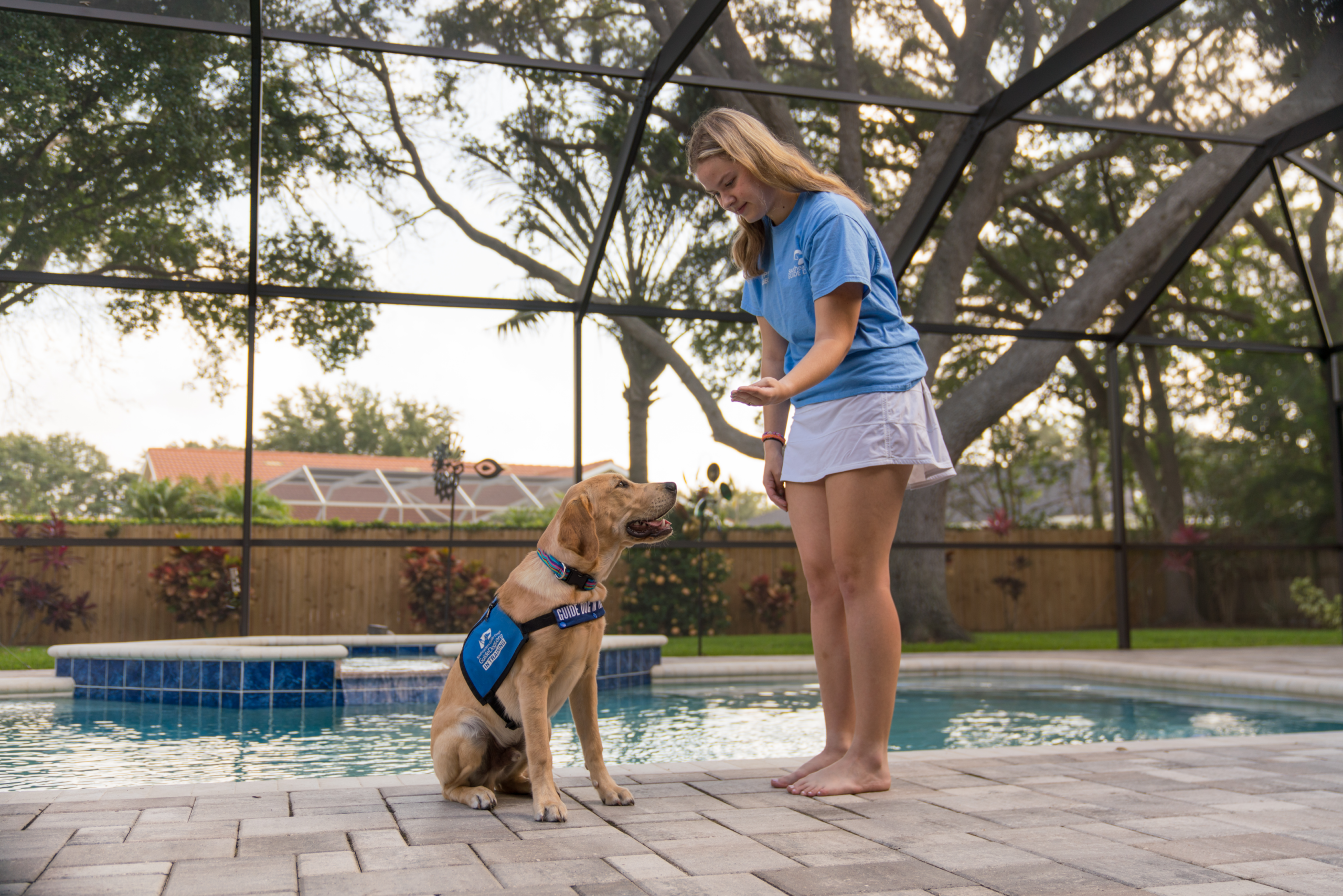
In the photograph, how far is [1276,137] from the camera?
7.58m

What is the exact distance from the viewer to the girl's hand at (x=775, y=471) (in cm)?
279

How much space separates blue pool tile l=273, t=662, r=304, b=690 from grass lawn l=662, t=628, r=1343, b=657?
368 centimetres

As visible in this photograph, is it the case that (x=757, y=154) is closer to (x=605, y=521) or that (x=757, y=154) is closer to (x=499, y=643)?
(x=605, y=521)

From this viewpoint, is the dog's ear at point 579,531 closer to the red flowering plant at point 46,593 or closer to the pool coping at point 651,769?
the pool coping at point 651,769

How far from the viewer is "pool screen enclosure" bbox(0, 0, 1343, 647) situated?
5770 millimetres

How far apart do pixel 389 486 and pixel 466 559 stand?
165 centimetres

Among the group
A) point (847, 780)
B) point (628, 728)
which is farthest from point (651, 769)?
point (628, 728)

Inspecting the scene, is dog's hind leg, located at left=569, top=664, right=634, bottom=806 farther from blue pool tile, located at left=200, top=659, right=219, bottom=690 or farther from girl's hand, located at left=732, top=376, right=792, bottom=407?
blue pool tile, located at left=200, top=659, right=219, bottom=690

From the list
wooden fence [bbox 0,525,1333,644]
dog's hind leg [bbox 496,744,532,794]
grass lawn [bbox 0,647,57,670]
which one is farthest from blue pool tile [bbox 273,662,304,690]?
dog's hind leg [bbox 496,744,532,794]

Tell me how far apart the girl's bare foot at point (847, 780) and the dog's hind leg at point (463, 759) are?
0.73 metres

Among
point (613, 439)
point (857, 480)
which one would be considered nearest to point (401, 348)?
point (613, 439)

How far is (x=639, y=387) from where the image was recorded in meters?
10.2

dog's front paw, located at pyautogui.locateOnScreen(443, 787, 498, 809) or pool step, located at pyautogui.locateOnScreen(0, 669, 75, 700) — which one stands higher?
dog's front paw, located at pyautogui.locateOnScreen(443, 787, 498, 809)

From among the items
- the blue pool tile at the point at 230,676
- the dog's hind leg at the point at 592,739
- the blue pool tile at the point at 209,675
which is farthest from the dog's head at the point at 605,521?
the blue pool tile at the point at 209,675
